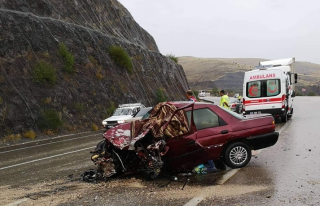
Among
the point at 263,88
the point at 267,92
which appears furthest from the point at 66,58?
the point at 267,92

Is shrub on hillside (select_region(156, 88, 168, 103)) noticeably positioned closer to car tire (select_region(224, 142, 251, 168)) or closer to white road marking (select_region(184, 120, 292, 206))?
car tire (select_region(224, 142, 251, 168))

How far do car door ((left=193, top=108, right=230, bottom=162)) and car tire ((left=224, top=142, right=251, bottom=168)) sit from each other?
0.23 metres

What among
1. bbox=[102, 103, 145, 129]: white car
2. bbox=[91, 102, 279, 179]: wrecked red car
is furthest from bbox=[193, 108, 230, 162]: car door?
bbox=[102, 103, 145, 129]: white car

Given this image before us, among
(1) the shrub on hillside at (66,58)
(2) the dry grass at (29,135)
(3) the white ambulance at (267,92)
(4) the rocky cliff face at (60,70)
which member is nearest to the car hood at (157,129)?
(3) the white ambulance at (267,92)

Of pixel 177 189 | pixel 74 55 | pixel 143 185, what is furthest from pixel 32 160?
pixel 74 55

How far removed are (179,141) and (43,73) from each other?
54.3ft

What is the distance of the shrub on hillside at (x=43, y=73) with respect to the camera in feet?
69.4

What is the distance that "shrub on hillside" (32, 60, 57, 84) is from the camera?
21.2m

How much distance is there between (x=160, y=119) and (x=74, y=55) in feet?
65.1

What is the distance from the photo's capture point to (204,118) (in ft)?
24.3

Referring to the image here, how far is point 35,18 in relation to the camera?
24.0m

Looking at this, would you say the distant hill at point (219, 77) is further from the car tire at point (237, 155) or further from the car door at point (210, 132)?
the car door at point (210, 132)

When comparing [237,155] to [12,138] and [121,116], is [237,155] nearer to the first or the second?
[121,116]

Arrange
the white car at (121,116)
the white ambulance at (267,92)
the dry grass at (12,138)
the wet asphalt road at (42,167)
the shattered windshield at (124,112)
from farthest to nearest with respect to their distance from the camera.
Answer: the shattered windshield at (124,112) < the white car at (121,116) < the dry grass at (12,138) < the white ambulance at (267,92) < the wet asphalt road at (42,167)
